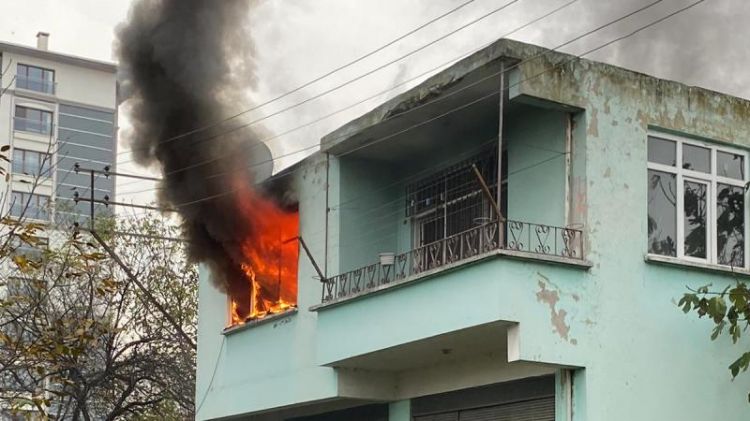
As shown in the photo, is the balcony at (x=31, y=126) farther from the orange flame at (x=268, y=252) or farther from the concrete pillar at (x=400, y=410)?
the concrete pillar at (x=400, y=410)

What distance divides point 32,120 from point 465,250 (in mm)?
76737

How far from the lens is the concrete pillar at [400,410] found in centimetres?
2064

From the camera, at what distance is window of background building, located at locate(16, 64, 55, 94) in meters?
90.0

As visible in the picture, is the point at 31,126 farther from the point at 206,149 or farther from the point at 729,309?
the point at 729,309

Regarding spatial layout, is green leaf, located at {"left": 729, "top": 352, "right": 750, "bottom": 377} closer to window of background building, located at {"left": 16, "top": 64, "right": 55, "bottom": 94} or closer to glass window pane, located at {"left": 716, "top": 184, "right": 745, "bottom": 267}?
glass window pane, located at {"left": 716, "top": 184, "right": 745, "bottom": 267}

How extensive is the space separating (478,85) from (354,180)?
4482mm

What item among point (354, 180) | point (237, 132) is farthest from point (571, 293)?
point (237, 132)

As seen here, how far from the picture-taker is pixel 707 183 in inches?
726

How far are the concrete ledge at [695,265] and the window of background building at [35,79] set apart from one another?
3063 inches

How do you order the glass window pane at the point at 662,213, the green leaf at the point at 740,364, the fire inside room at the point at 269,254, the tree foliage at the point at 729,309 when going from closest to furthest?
the green leaf at the point at 740,364 → the tree foliage at the point at 729,309 → the glass window pane at the point at 662,213 → the fire inside room at the point at 269,254

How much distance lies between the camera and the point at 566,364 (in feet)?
53.8

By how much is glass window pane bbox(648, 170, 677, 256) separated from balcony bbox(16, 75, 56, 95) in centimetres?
7807

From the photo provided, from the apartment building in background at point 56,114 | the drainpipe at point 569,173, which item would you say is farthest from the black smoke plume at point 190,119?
the apartment building in background at point 56,114

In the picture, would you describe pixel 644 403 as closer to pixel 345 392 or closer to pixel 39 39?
pixel 345 392
